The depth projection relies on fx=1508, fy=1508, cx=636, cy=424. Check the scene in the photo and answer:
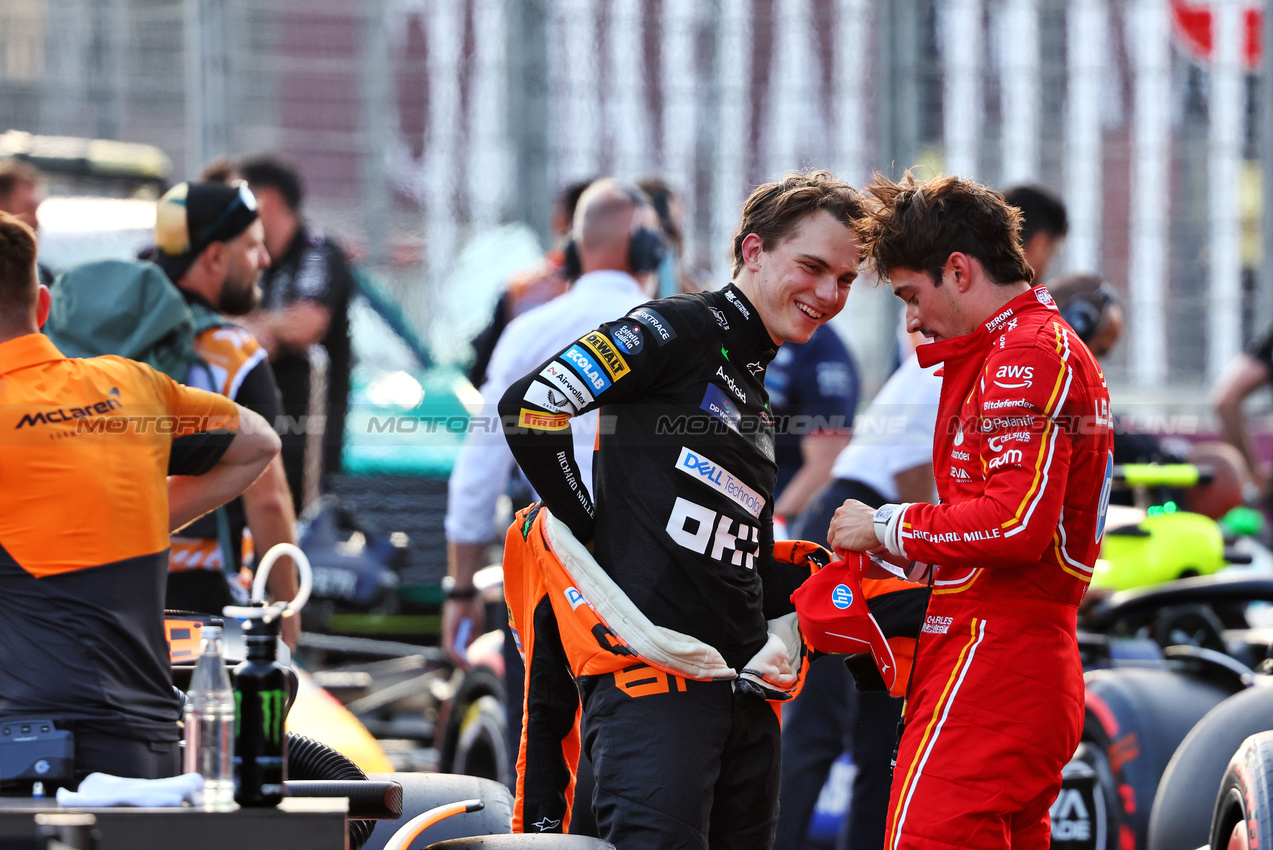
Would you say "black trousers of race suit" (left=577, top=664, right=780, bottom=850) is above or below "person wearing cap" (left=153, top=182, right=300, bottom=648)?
below

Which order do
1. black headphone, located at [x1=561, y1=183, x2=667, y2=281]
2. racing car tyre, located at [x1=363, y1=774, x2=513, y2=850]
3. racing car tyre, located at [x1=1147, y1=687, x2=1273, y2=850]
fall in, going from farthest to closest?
black headphone, located at [x1=561, y1=183, x2=667, y2=281] < racing car tyre, located at [x1=1147, y1=687, x2=1273, y2=850] < racing car tyre, located at [x1=363, y1=774, x2=513, y2=850]

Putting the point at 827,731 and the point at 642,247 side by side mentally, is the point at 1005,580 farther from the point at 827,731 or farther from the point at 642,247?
the point at 642,247

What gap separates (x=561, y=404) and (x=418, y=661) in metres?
4.86

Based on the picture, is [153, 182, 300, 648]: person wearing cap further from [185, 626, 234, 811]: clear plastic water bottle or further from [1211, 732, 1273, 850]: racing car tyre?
[1211, 732, 1273, 850]: racing car tyre

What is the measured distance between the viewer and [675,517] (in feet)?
9.73

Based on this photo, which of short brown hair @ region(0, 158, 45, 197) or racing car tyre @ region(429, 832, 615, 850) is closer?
racing car tyre @ region(429, 832, 615, 850)

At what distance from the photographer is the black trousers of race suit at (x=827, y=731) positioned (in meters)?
4.37

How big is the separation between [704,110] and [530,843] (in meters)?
6.47

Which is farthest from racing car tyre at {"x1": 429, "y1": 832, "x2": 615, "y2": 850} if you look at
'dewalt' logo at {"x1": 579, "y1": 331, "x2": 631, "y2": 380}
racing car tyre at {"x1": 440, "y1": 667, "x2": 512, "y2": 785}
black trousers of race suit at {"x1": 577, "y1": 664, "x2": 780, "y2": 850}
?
racing car tyre at {"x1": 440, "y1": 667, "x2": 512, "y2": 785}

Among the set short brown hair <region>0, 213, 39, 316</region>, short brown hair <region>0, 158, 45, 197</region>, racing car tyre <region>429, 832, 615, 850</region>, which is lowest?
racing car tyre <region>429, 832, 615, 850</region>

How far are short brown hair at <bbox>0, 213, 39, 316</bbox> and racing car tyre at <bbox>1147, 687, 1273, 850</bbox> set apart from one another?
2.81 meters

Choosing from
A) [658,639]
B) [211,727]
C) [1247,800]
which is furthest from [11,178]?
[1247,800]

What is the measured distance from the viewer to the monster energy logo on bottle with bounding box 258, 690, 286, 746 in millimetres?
2258

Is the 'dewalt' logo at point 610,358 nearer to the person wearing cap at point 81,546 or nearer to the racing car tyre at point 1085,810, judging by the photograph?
the person wearing cap at point 81,546
